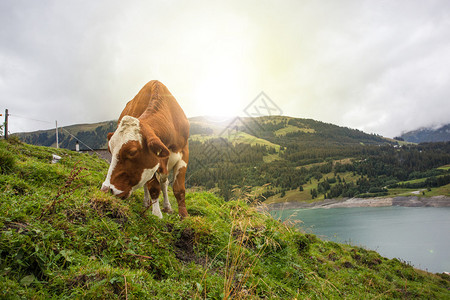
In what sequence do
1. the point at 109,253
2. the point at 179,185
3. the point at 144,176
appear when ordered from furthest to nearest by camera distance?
the point at 179,185, the point at 144,176, the point at 109,253

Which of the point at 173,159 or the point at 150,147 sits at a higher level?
the point at 150,147

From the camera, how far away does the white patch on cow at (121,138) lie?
373 centimetres

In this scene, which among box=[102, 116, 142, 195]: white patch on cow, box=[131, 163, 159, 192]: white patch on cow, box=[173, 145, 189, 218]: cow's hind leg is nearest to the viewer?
box=[102, 116, 142, 195]: white patch on cow

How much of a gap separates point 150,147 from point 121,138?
1.60ft

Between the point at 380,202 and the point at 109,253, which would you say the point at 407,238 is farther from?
the point at 380,202

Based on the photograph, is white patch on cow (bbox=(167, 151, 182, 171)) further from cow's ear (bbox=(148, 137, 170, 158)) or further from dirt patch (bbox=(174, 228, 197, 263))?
dirt patch (bbox=(174, 228, 197, 263))

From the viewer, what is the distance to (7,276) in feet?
5.65

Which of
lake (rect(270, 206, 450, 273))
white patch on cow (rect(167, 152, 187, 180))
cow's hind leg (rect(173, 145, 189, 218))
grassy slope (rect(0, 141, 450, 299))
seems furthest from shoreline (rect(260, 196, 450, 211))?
grassy slope (rect(0, 141, 450, 299))

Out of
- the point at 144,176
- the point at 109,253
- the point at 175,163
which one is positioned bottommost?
the point at 109,253

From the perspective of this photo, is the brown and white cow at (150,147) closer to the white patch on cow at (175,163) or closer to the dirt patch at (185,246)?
the white patch on cow at (175,163)

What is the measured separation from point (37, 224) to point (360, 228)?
2206 inches

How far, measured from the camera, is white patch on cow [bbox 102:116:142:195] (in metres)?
3.73

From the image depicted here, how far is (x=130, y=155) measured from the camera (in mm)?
3779

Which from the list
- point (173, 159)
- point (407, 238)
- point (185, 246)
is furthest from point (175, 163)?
point (407, 238)
